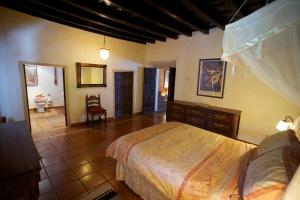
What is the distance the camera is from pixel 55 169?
100.0 inches

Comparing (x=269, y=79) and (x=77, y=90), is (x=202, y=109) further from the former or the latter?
(x=77, y=90)

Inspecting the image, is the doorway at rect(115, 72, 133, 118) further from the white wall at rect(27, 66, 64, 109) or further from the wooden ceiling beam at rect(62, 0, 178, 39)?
the white wall at rect(27, 66, 64, 109)

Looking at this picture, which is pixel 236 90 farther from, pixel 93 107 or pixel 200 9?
pixel 93 107

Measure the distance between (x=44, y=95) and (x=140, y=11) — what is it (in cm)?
558

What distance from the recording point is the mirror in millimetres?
4432

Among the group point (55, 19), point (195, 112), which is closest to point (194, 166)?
point (195, 112)

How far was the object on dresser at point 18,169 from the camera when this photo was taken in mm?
1163

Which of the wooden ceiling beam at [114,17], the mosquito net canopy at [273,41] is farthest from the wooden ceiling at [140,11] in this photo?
the mosquito net canopy at [273,41]

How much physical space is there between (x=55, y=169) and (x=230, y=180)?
103 inches

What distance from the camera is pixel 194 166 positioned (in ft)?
5.26

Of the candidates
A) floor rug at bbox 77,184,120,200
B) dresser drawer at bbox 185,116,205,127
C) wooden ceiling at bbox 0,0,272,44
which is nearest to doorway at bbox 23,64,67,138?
wooden ceiling at bbox 0,0,272,44

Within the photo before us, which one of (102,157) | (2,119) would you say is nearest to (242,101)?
(102,157)

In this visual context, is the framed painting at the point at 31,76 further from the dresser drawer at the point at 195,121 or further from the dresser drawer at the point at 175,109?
the dresser drawer at the point at 195,121

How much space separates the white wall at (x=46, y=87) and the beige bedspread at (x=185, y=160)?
18.4 ft
